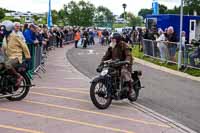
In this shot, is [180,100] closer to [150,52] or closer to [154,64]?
[154,64]

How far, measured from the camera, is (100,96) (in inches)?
437

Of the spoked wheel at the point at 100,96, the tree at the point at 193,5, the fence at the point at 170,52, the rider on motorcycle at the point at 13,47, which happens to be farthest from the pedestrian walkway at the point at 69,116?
the tree at the point at 193,5

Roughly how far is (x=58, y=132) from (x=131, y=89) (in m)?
3.78

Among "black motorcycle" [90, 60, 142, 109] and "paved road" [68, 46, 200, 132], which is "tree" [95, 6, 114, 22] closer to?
"paved road" [68, 46, 200, 132]

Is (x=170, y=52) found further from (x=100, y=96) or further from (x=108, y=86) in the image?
(x=100, y=96)

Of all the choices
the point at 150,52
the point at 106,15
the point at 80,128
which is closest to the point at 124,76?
the point at 80,128

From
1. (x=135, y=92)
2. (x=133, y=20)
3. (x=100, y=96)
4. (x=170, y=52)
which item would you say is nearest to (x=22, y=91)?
(x=100, y=96)

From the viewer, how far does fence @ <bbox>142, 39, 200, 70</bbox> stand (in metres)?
20.3

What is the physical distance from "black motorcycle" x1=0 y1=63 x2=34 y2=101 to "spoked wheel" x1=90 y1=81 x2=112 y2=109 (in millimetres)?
1887

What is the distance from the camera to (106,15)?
81.4 meters

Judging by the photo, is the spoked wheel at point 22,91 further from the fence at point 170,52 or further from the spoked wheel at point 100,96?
the fence at point 170,52

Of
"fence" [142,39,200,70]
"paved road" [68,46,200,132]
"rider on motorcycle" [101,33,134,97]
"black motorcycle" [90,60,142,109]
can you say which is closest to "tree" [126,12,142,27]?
"fence" [142,39,200,70]

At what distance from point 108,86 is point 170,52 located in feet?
40.7

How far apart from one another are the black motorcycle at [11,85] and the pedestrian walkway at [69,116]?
0.66ft
